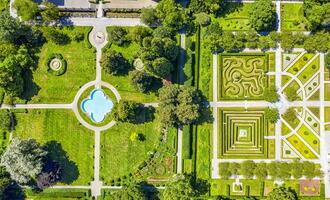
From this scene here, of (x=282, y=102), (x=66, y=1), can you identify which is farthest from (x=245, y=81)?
(x=66, y=1)

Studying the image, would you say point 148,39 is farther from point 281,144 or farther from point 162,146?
point 281,144

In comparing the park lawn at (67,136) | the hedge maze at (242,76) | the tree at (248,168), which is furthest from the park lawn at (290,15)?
the park lawn at (67,136)

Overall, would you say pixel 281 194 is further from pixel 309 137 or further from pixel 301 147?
pixel 309 137

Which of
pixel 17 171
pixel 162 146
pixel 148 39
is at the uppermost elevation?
pixel 148 39

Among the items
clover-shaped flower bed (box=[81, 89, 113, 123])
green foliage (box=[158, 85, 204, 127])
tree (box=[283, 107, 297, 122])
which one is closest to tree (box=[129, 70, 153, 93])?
green foliage (box=[158, 85, 204, 127])

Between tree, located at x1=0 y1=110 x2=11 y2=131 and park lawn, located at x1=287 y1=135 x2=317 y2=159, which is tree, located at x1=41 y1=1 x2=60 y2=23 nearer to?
tree, located at x1=0 y1=110 x2=11 y2=131

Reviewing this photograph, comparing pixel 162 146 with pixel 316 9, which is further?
pixel 162 146
